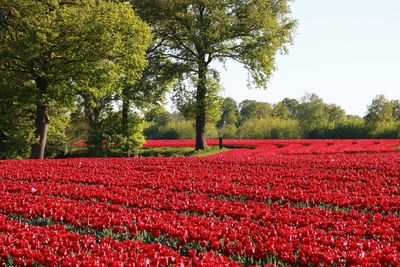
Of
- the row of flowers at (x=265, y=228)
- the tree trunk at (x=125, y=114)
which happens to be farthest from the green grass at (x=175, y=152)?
the row of flowers at (x=265, y=228)

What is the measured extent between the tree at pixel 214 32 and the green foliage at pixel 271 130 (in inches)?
1156

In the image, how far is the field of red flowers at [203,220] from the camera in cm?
618

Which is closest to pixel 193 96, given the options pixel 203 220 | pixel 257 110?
pixel 203 220

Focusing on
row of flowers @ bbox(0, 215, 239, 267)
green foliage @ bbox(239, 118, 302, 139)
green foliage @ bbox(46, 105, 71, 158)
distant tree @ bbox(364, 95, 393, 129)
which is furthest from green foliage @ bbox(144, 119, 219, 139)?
row of flowers @ bbox(0, 215, 239, 267)

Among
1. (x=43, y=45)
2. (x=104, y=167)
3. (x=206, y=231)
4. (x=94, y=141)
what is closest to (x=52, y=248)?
(x=206, y=231)

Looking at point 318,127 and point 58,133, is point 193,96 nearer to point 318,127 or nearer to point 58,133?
point 58,133

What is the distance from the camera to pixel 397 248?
21.6ft

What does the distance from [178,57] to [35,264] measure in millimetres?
33368

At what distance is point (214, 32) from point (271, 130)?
117 ft

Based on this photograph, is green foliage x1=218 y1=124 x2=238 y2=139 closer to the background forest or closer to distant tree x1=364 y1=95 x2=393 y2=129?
distant tree x1=364 y1=95 x2=393 y2=129

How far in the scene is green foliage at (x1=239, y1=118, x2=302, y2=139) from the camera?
67.4m

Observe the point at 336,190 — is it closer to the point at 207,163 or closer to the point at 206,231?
the point at 206,231

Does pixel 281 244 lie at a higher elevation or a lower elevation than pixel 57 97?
lower

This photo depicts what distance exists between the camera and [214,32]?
36.2 m
